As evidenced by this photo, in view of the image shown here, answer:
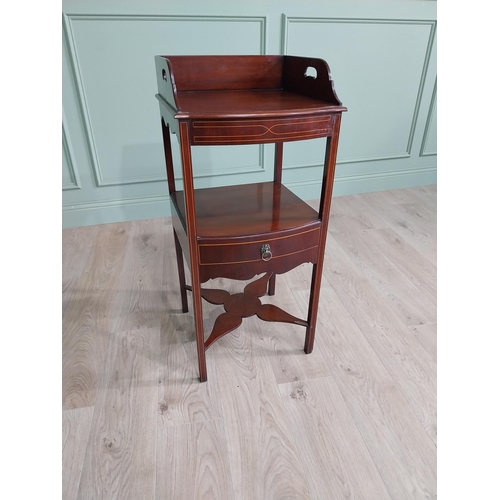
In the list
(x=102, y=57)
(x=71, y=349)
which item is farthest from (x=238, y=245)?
(x=102, y=57)

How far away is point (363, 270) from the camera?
1.85m

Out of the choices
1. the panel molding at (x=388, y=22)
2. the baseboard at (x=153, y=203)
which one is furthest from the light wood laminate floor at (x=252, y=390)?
the panel molding at (x=388, y=22)

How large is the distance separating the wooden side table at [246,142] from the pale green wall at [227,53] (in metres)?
0.93

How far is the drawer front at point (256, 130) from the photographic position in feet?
2.89

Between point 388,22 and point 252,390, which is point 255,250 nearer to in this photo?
point 252,390

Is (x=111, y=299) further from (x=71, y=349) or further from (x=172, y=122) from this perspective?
(x=172, y=122)

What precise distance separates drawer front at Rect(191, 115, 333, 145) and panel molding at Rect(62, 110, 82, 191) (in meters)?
1.44

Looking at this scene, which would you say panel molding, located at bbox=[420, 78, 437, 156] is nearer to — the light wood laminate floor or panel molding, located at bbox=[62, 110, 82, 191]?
the light wood laminate floor

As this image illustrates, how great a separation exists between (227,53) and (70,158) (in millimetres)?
1052

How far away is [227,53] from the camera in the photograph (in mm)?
2010

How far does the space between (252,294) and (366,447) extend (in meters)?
0.64

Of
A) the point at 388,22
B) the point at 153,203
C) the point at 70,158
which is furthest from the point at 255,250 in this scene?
the point at 388,22

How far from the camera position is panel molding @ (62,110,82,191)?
1.99 meters

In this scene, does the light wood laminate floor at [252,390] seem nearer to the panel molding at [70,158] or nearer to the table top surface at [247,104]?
the panel molding at [70,158]
